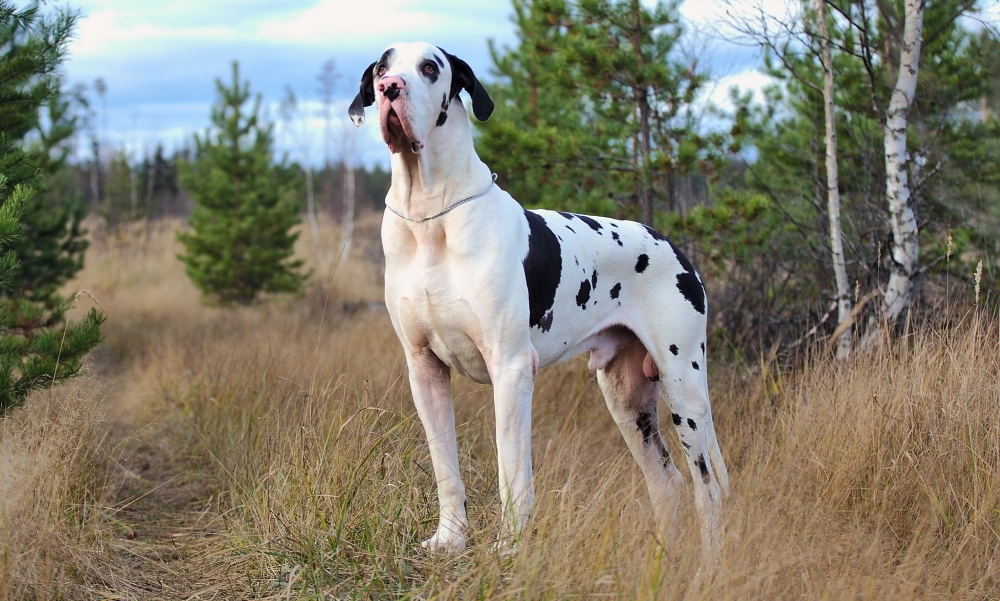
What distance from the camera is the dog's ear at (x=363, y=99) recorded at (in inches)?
138

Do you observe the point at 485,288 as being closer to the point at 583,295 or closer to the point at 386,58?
the point at 583,295

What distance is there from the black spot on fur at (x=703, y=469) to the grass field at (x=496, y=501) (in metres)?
0.14

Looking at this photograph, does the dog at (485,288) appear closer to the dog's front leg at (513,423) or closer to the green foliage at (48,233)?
the dog's front leg at (513,423)

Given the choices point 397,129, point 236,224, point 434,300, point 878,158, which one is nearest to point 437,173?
point 397,129

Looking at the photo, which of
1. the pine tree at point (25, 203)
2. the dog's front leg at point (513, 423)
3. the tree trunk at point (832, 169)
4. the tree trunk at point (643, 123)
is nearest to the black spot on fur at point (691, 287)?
the dog's front leg at point (513, 423)

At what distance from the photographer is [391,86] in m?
3.10

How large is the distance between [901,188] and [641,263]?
2.75 m

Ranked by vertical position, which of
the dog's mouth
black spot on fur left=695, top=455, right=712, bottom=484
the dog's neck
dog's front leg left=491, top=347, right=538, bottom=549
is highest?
the dog's mouth

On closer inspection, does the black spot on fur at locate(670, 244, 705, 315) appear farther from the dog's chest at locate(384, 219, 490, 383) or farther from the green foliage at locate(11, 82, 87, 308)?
the green foliage at locate(11, 82, 87, 308)

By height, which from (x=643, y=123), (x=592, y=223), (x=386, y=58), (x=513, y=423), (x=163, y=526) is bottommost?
(x=163, y=526)

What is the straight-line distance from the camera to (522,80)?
11.7 meters

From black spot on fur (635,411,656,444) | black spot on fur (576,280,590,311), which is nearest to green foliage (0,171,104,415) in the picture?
black spot on fur (576,280,590,311)

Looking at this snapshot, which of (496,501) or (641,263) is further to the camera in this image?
(641,263)

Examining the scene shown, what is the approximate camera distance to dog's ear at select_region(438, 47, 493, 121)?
11.5 ft
